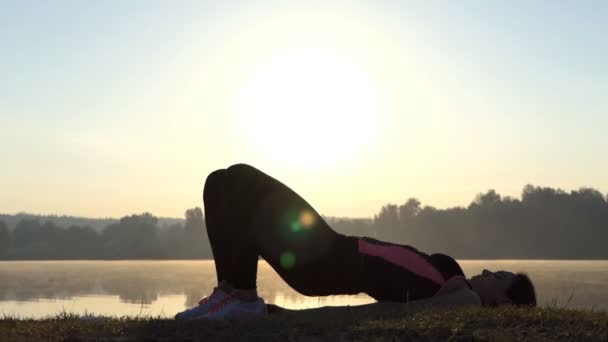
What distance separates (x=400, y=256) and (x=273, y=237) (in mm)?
1203

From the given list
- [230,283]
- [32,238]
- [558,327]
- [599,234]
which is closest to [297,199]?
[230,283]

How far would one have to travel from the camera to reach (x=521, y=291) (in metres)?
6.33

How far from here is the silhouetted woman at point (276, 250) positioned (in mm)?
5562

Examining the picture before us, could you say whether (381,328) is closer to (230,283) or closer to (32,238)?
A: (230,283)

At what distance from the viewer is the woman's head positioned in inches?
249

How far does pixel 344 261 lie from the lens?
5641 mm

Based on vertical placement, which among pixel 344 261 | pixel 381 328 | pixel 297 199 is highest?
pixel 297 199

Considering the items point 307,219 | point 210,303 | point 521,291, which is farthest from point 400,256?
point 210,303

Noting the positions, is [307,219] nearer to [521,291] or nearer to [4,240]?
[521,291]

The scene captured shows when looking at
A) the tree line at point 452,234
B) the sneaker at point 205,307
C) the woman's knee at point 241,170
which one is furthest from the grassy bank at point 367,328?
the tree line at point 452,234

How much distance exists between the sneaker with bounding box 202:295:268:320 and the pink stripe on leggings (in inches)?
43.8

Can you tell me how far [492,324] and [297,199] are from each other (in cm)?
196

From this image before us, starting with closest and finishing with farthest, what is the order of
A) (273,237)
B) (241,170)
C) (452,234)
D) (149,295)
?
Result: (273,237) < (241,170) < (149,295) < (452,234)

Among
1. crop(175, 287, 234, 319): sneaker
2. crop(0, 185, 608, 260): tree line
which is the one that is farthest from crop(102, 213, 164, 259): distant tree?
crop(175, 287, 234, 319): sneaker
